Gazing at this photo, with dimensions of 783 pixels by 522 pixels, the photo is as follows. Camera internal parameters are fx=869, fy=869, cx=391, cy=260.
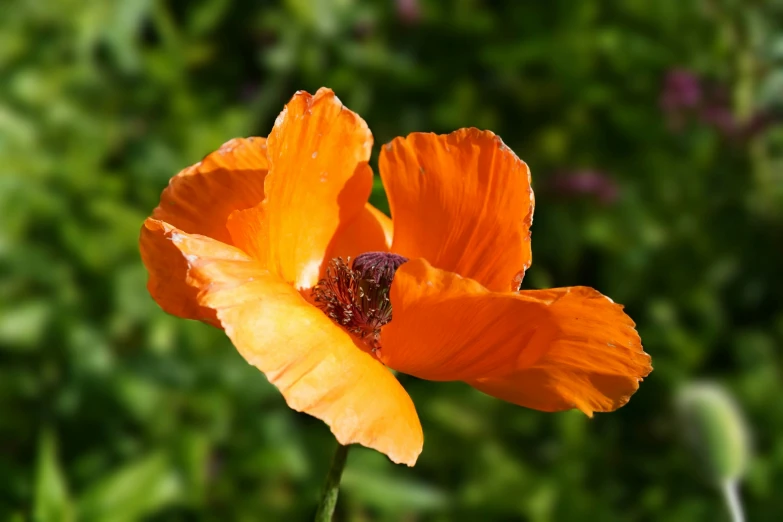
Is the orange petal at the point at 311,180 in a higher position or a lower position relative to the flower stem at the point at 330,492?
higher

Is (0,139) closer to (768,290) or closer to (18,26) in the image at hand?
(18,26)

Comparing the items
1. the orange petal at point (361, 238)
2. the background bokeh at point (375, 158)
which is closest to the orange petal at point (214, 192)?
the orange petal at point (361, 238)

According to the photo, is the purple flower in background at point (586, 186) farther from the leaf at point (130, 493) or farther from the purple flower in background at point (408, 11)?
the leaf at point (130, 493)

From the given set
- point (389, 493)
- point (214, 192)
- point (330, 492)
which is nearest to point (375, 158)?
point (389, 493)

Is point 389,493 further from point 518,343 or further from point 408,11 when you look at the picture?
point 408,11

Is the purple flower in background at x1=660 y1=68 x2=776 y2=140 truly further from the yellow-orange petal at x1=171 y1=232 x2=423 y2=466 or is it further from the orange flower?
the yellow-orange petal at x1=171 y1=232 x2=423 y2=466

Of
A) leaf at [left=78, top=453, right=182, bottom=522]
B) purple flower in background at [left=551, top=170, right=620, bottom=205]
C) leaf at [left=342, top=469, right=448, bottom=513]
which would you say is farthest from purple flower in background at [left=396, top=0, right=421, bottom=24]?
leaf at [left=78, top=453, right=182, bottom=522]
